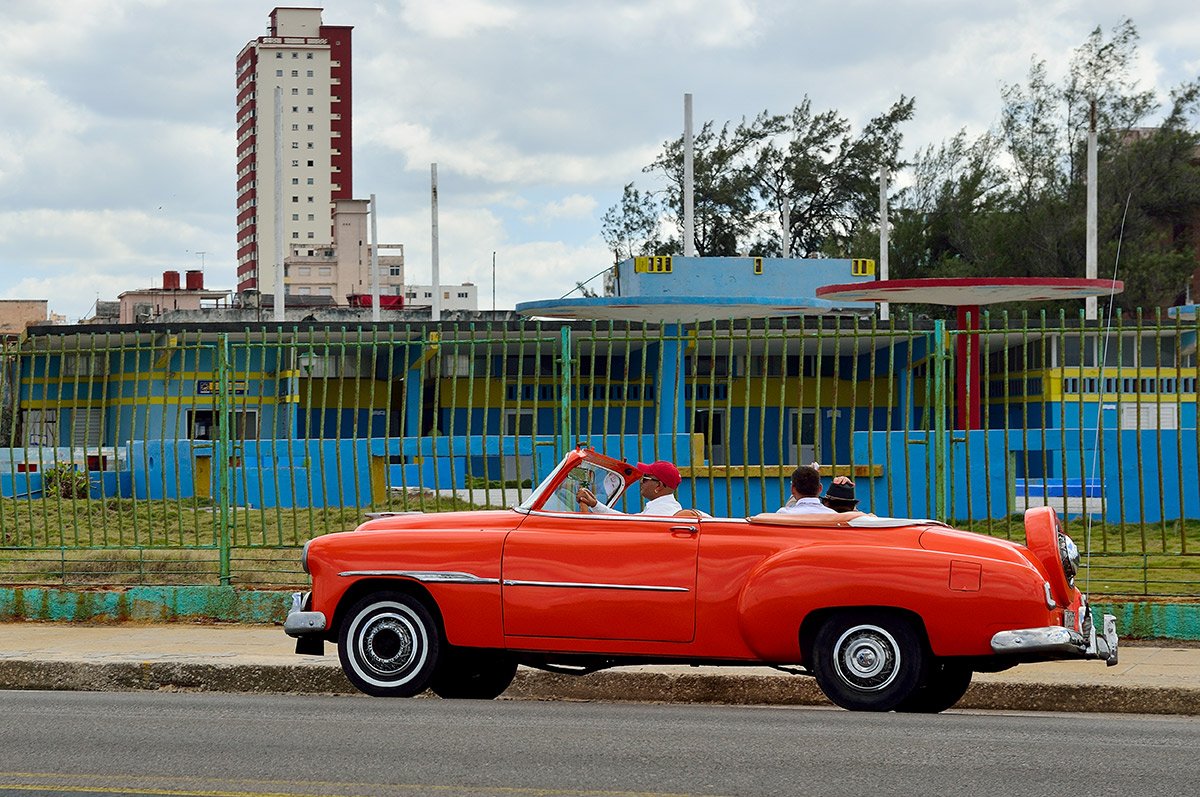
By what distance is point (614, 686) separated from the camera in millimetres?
10047

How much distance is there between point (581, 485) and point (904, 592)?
192 centimetres

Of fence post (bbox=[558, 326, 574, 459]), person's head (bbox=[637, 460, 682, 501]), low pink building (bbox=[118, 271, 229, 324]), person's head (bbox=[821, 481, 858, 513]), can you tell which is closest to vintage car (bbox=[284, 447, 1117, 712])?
person's head (bbox=[637, 460, 682, 501])

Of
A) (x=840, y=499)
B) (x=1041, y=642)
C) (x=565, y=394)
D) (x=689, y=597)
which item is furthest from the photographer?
(x=565, y=394)

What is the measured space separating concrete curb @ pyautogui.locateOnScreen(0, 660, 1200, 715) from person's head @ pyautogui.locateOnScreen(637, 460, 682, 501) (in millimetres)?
1292

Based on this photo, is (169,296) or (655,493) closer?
(655,493)

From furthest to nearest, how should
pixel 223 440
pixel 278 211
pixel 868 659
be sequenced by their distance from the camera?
pixel 278 211 < pixel 223 440 < pixel 868 659

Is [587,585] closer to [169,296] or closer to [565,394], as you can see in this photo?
[565,394]

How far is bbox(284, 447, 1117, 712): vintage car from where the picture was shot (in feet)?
27.2

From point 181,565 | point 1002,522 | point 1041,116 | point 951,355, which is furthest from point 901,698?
point 1041,116

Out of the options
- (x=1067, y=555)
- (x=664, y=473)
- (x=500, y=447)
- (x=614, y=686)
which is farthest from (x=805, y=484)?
(x=500, y=447)

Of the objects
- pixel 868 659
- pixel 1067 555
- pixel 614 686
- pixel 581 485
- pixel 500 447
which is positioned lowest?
pixel 614 686

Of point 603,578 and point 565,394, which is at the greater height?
point 565,394

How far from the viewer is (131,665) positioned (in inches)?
413

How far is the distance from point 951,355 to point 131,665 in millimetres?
6004
